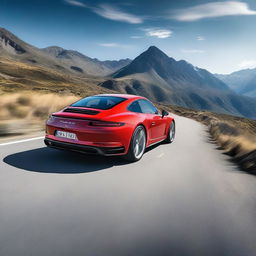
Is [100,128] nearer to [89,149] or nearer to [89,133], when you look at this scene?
[89,133]

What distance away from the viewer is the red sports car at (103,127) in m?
5.20

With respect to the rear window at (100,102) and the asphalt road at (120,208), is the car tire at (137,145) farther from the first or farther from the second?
the rear window at (100,102)

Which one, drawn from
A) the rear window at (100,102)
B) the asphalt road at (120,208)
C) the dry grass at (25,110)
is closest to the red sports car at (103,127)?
the rear window at (100,102)

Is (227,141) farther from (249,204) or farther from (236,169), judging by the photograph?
(249,204)

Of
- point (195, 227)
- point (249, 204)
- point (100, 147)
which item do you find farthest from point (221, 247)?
point (100, 147)

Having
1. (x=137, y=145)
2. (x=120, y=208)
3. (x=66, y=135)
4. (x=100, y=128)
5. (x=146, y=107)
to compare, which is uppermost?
(x=146, y=107)

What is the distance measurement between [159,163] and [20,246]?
399cm

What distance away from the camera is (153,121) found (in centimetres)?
689

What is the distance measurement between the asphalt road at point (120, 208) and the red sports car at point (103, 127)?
365 mm

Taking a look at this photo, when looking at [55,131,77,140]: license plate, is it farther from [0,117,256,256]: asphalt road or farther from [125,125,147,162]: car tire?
[125,125,147,162]: car tire

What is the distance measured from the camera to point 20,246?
2469mm

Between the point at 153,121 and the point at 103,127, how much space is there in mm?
1955

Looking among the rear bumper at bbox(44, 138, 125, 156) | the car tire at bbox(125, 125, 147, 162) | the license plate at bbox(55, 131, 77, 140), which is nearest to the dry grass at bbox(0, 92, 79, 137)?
the license plate at bbox(55, 131, 77, 140)

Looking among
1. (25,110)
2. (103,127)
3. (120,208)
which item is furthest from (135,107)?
(25,110)
